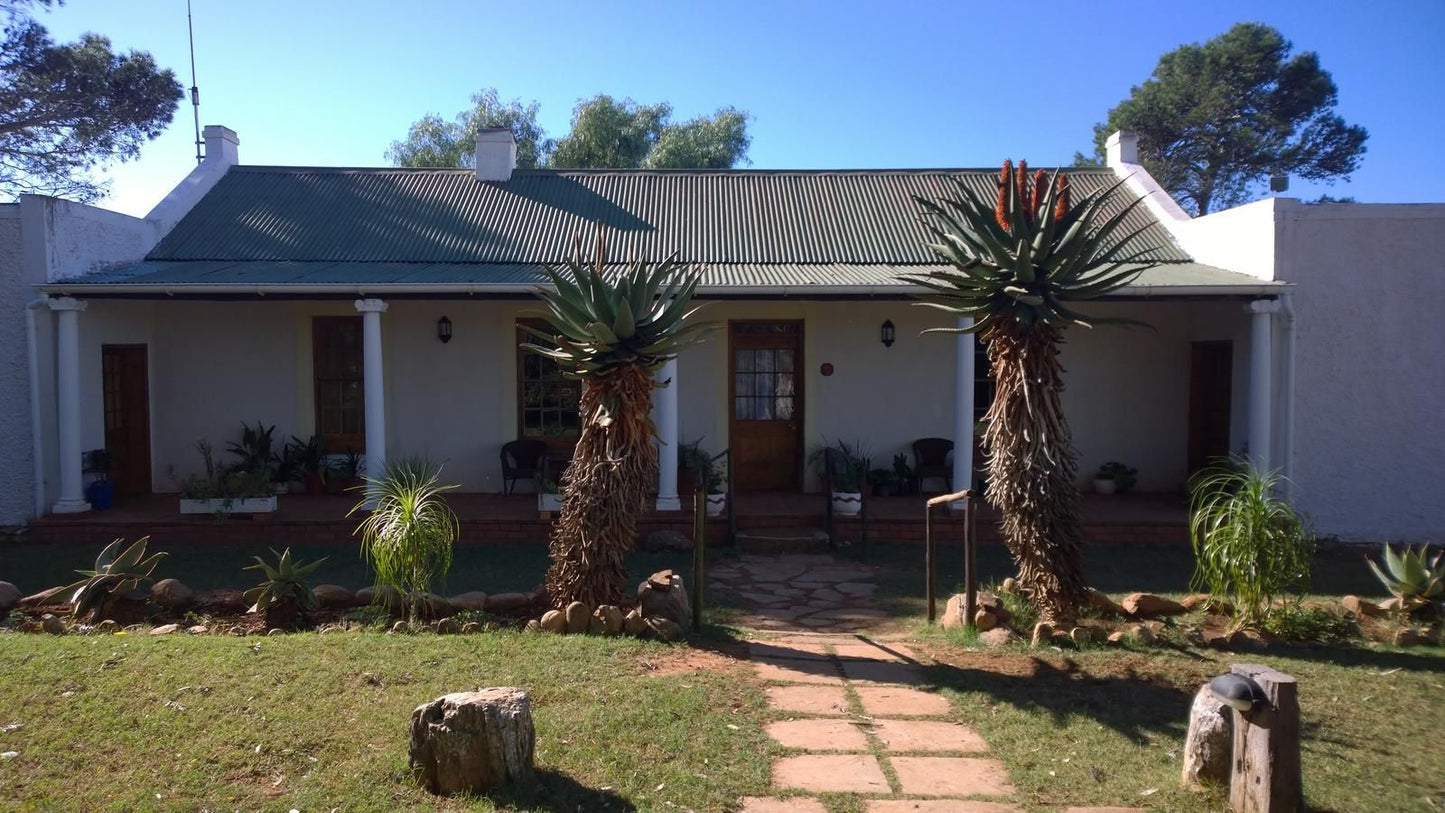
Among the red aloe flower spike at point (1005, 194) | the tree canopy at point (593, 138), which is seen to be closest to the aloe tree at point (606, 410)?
the red aloe flower spike at point (1005, 194)

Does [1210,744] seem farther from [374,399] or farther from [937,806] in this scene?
[374,399]

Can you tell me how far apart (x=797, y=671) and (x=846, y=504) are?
466cm

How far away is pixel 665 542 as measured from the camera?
10008mm

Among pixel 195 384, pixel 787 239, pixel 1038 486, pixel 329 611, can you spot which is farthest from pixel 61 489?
pixel 1038 486

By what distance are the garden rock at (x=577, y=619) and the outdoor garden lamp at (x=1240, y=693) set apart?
3.85 m

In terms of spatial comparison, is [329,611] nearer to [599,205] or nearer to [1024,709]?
[1024,709]

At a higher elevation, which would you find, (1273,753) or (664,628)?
(1273,753)

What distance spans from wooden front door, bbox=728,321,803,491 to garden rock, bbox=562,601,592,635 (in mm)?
5848

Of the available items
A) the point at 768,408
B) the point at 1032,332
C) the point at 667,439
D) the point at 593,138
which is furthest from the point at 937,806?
the point at 593,138

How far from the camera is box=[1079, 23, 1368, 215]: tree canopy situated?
2836 centimetres

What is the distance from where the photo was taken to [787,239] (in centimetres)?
1241

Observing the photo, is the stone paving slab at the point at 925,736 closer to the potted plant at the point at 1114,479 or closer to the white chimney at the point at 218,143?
the potted plant at the point at 1114,479

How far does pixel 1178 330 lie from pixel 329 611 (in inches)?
407

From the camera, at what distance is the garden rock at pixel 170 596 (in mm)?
6957
